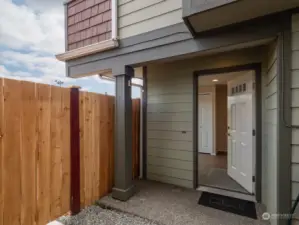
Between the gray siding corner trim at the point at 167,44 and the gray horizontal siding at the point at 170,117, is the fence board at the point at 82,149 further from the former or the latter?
the gray horizontal siding at the point at 170,117

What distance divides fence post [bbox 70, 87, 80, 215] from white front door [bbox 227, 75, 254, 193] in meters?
2.79

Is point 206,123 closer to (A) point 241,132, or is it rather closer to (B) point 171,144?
(A) point 241,132

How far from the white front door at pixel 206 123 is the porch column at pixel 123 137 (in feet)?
13.4

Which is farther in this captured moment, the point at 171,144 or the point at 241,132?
the point at 171,144

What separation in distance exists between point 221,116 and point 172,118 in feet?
11.0

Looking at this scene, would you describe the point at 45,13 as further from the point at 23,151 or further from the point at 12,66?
the point at 23,151

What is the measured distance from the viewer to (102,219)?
7.70 ft

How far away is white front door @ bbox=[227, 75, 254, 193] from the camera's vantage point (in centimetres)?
302

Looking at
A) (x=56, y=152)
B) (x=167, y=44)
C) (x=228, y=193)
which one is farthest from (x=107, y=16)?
(x=228, y=193)

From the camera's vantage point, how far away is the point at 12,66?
3.76 metres

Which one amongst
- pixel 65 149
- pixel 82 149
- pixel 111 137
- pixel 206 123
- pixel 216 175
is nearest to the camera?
pixel 65 149

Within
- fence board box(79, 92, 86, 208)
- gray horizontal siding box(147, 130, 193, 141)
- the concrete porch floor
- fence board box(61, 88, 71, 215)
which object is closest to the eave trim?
fence board box(79, 92, 86, 208)

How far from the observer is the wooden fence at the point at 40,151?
1686 millimetres

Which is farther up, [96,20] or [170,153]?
[96,20]
